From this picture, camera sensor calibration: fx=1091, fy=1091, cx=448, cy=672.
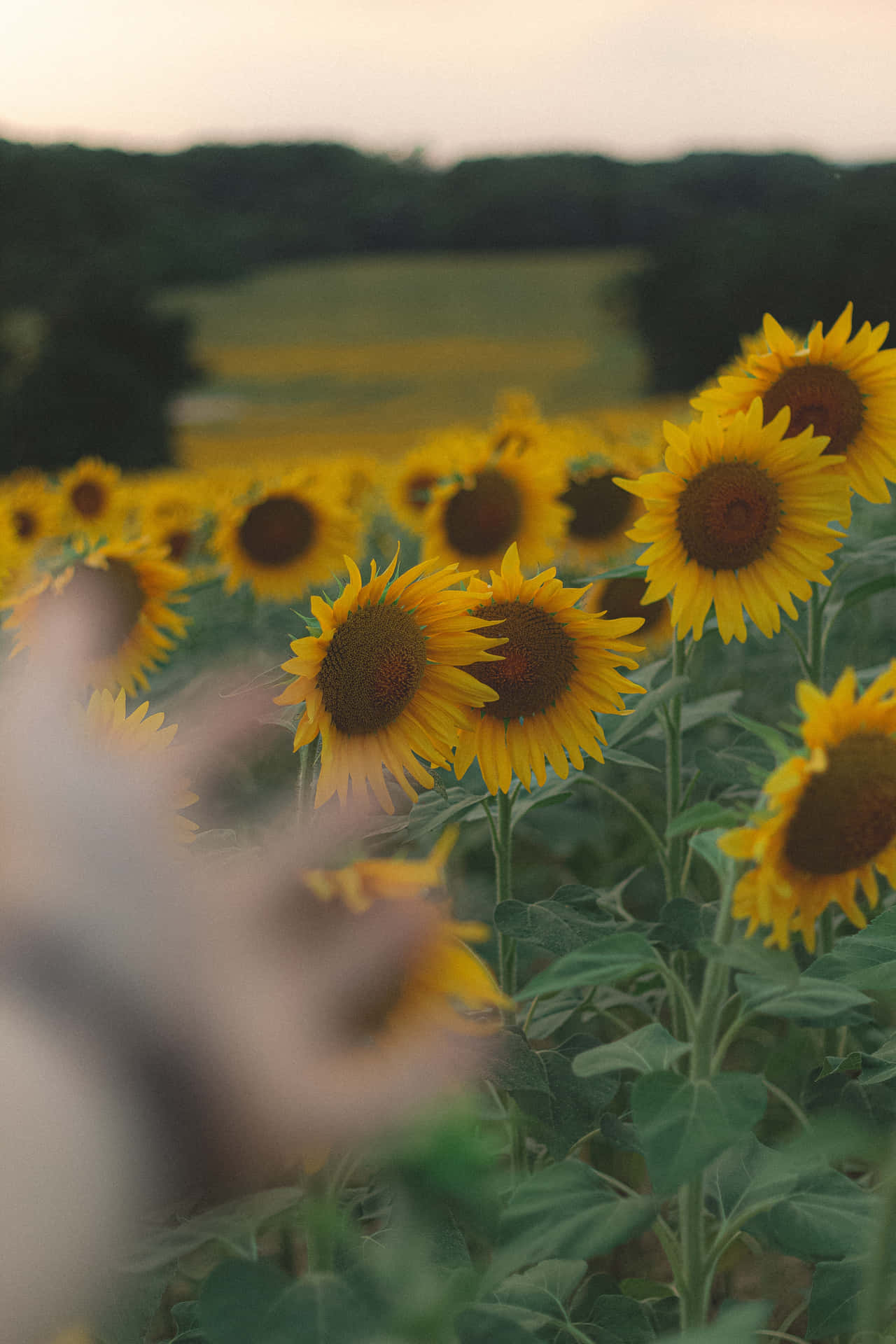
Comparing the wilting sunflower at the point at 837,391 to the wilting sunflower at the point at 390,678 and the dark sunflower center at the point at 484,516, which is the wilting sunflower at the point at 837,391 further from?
the dark sunflower center at the point at 484,516

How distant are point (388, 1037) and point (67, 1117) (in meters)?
0.21

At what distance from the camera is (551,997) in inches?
55.5

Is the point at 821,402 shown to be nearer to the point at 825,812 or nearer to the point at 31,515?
the point at 825,812

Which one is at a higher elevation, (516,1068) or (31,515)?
(516,1068)

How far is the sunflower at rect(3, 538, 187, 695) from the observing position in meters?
2.15

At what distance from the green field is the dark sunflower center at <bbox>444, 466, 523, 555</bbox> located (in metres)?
7.37

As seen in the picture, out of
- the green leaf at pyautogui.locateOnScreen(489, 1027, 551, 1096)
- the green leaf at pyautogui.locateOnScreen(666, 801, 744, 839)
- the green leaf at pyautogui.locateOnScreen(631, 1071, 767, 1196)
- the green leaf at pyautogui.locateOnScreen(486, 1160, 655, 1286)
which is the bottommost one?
the green leaf at pyautogui.locateOnScreen(489, 1027, 551, 1096)

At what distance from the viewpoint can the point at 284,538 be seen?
127 inches

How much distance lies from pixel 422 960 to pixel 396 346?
701 inches

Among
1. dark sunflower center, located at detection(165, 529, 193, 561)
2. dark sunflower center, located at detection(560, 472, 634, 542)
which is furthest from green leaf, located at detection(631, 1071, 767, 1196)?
dark sunflower center, located at detection(165, 529, 193, 561)

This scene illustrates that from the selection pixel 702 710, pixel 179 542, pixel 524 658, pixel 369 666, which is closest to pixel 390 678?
pixel 369 666

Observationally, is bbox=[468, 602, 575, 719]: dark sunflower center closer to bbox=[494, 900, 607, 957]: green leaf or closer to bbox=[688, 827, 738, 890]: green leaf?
bbox=[494, 900, 607, 957]: green leaf

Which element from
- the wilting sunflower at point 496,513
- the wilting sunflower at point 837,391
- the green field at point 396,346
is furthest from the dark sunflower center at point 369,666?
the green field at point 396,346

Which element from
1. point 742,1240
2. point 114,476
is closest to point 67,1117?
point 742,1240
